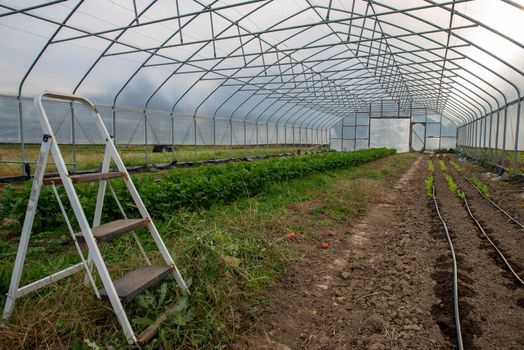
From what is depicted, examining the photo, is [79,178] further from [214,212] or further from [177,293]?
[214,212]

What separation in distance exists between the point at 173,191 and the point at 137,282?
3318mm

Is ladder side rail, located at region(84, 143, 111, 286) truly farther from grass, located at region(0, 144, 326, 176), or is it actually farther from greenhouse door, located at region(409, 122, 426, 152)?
greenhouse door, located at region(409, 122, 426, 152)

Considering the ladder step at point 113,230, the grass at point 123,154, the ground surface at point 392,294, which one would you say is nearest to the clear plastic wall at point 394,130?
the grass at point 123,154

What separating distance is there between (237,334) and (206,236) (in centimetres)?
107

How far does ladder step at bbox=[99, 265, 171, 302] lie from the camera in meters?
2.25

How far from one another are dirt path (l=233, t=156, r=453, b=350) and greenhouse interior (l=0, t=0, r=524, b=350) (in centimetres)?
2

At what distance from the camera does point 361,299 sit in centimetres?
345

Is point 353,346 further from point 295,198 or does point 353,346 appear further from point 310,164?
point 310,164

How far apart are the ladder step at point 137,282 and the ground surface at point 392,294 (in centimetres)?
72

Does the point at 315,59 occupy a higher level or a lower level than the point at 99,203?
higher

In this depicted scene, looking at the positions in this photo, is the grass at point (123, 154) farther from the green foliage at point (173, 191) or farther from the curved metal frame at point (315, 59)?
the green foliage at point (173, 191)

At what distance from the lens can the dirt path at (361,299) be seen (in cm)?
274

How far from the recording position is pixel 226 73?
15828 millimetres

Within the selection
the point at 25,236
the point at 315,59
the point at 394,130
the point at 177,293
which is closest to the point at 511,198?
the point at 177,293
